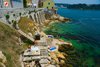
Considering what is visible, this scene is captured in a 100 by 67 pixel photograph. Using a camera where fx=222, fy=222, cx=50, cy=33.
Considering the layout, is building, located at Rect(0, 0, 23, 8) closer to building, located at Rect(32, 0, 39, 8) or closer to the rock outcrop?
building, located at Rect(32, 0, 39, 8)

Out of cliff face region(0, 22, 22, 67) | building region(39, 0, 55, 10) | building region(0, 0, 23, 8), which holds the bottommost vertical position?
building region(39, 0, 55, 10)

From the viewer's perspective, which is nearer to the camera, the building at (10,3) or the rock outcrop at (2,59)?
the rock outcrop at (2,59)

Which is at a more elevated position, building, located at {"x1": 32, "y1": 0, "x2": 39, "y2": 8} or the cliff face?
the cliff face

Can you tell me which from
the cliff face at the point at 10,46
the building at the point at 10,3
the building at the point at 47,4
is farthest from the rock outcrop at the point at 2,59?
the building at the point at 47,4

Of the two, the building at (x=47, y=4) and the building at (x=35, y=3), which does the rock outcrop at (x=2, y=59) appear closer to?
the building at (x=35, y=3)

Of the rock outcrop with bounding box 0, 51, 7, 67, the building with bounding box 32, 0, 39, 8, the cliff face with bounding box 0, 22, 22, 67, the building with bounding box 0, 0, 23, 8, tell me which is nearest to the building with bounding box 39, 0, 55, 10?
the building with bounding box 32, 0, 39, 8

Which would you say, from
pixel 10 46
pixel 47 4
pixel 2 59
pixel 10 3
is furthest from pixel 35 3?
pixel 2 59

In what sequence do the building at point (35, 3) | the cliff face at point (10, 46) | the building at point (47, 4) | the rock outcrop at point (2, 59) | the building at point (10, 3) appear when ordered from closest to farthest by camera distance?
the rock outcrop at point (2, 59) → the cliff face at point (10, 46) → the building at point (10, 3) → the building at point (35, 3) → the building at point (47, 4)

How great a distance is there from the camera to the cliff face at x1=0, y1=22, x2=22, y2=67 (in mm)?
33219

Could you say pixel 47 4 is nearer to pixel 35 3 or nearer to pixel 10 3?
pixel 35 3

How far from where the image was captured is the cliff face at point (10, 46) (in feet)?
109

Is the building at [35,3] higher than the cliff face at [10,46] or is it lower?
lower

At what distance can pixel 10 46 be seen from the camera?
38594mm

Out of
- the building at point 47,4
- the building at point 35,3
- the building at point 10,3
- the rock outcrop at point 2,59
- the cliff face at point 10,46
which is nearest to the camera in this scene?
the rock outcrop at point 2,59
